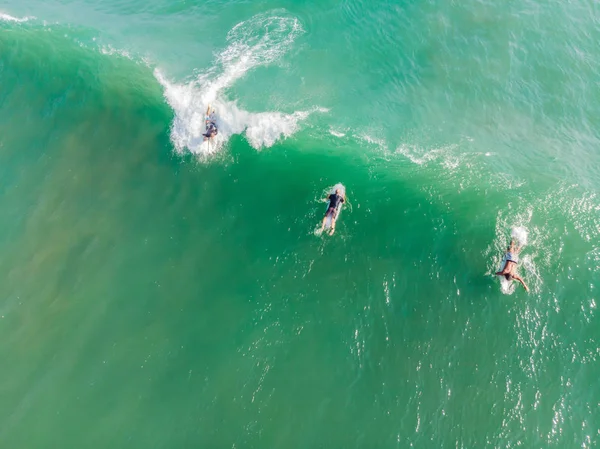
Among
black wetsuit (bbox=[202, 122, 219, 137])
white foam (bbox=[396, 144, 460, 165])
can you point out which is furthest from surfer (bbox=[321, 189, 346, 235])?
black wetsuit (bbox=[202, 122, 219, 137])

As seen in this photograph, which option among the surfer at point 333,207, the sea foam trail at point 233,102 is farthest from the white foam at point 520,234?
the sea foam trail at point 233,102

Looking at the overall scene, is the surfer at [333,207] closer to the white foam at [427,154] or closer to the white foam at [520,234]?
the white foam at [427,154]

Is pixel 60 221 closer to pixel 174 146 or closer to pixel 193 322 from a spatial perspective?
pixel 174 146

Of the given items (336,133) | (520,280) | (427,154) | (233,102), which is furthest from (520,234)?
(233,102)

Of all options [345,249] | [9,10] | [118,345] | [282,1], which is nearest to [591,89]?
[345,249]

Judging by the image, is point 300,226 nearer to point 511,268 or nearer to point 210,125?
point 210,125

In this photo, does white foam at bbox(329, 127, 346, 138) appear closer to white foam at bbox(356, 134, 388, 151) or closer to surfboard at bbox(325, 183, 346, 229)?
white foam at bbox(356, 134, 388, 151)
